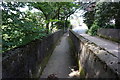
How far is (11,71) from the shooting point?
2346 mm

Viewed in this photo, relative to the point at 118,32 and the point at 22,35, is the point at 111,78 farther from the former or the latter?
the point at 118,32

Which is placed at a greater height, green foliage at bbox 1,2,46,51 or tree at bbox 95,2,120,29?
tree at bbox 95,2,120,29

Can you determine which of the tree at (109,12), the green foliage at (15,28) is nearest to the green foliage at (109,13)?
the tree at (109,12)

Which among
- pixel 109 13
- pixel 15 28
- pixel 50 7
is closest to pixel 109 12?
pixel 109 13

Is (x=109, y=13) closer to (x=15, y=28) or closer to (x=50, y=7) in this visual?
(x=50, y=7)

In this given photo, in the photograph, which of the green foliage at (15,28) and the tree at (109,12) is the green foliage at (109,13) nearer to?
the tree at (109,12)

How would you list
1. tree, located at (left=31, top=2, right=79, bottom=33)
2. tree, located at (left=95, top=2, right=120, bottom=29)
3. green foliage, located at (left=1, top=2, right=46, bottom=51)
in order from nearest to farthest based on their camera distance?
green foliage, located at (left=1, top=2, right=46, bottom=51)
tree, located at (left=31, top=2, right=79, bottom=33)
tree, located at (left=95, top=2, right=120, bottom=29)

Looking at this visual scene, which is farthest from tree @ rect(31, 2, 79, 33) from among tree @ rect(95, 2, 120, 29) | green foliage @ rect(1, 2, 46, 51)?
tree @ rect(95, 2, 120, 29)

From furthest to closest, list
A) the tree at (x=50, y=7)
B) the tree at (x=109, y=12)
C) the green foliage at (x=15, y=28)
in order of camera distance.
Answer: the tree at (x=109, y=12) < the tree at (x=50, y=7) < the green foliage at (x=15, y=28)

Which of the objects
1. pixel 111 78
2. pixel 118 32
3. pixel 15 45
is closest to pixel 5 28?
pixel 15 45

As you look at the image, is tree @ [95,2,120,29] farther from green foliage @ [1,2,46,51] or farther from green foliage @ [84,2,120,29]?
green foliage @ [1,2,46,51]

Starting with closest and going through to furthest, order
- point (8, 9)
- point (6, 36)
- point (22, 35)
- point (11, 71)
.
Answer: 1. point (11, 71)
2. point (6, 36)
3. point (8, 9)
4. point (22, 35)

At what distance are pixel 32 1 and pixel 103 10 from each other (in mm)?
14249

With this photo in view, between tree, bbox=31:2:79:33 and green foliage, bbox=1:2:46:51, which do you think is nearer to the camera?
green foliage, bbox=1:2:46:51
